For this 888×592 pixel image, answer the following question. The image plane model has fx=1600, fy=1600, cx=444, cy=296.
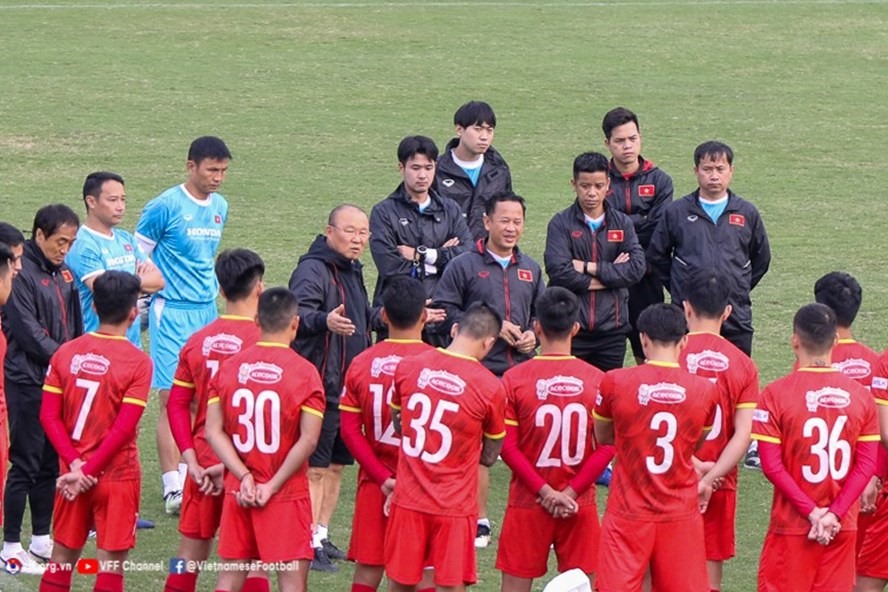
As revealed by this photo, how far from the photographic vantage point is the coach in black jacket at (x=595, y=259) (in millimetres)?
9867

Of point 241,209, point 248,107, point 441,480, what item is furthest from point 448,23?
point 441,480

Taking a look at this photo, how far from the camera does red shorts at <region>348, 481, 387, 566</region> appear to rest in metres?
7.70

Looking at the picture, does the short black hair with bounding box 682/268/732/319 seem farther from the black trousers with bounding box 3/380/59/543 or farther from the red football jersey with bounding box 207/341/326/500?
the black trousers with bounding box 3/380/59/543

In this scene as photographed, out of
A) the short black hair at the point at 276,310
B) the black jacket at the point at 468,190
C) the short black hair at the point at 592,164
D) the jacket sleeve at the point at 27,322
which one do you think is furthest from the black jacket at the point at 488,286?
the jacket sleeve at the point at 27,322

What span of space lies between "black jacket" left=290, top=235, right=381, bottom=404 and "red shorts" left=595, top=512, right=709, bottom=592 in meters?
2.24

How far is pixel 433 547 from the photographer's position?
7.30 metres

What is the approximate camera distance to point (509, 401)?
7570 mm

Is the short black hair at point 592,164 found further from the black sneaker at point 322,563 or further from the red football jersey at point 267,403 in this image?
the red football jersey at point 267,403

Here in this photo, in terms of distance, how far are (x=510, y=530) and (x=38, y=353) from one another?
110 inches

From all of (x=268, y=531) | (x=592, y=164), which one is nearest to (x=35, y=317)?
(x=268, y=531)

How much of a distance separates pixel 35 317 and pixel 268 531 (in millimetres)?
2179

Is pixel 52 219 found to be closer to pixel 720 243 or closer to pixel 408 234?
pixel 408 234

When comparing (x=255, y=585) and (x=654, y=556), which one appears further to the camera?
(x=255, y=585)

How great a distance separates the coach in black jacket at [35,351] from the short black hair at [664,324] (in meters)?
3.30
